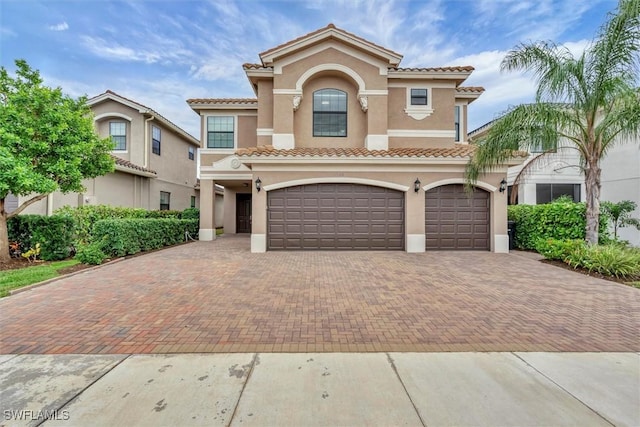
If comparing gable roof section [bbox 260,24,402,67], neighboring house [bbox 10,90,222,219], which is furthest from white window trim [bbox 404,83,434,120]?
neighboring house [bbox 10,90,222,219]

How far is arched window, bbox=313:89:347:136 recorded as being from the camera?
13.4 m

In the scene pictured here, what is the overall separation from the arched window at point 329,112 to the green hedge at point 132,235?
8211mm

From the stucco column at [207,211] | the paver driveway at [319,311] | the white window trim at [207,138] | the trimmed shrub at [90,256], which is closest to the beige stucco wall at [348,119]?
the white window trim at [207,138]

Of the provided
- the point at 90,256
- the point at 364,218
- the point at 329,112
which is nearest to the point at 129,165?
the point at 90,256

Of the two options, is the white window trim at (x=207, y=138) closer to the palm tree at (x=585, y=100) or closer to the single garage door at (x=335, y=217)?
the single garage door at (x=335, y=217)

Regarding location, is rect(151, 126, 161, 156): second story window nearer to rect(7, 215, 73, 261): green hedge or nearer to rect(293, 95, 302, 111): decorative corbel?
rect(7, 215, 73, 261): green hedge

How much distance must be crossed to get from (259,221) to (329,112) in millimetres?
6306

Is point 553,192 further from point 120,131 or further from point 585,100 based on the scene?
point 120,131

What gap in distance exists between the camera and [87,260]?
28.0 feet

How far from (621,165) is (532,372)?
17.5 metres

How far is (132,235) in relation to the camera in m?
10.3

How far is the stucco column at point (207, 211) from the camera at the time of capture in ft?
51.6

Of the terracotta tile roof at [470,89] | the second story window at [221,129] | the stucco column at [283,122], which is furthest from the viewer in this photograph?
the second story window at [221,129]

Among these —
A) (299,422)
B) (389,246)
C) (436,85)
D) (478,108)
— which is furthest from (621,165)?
(299,422)
